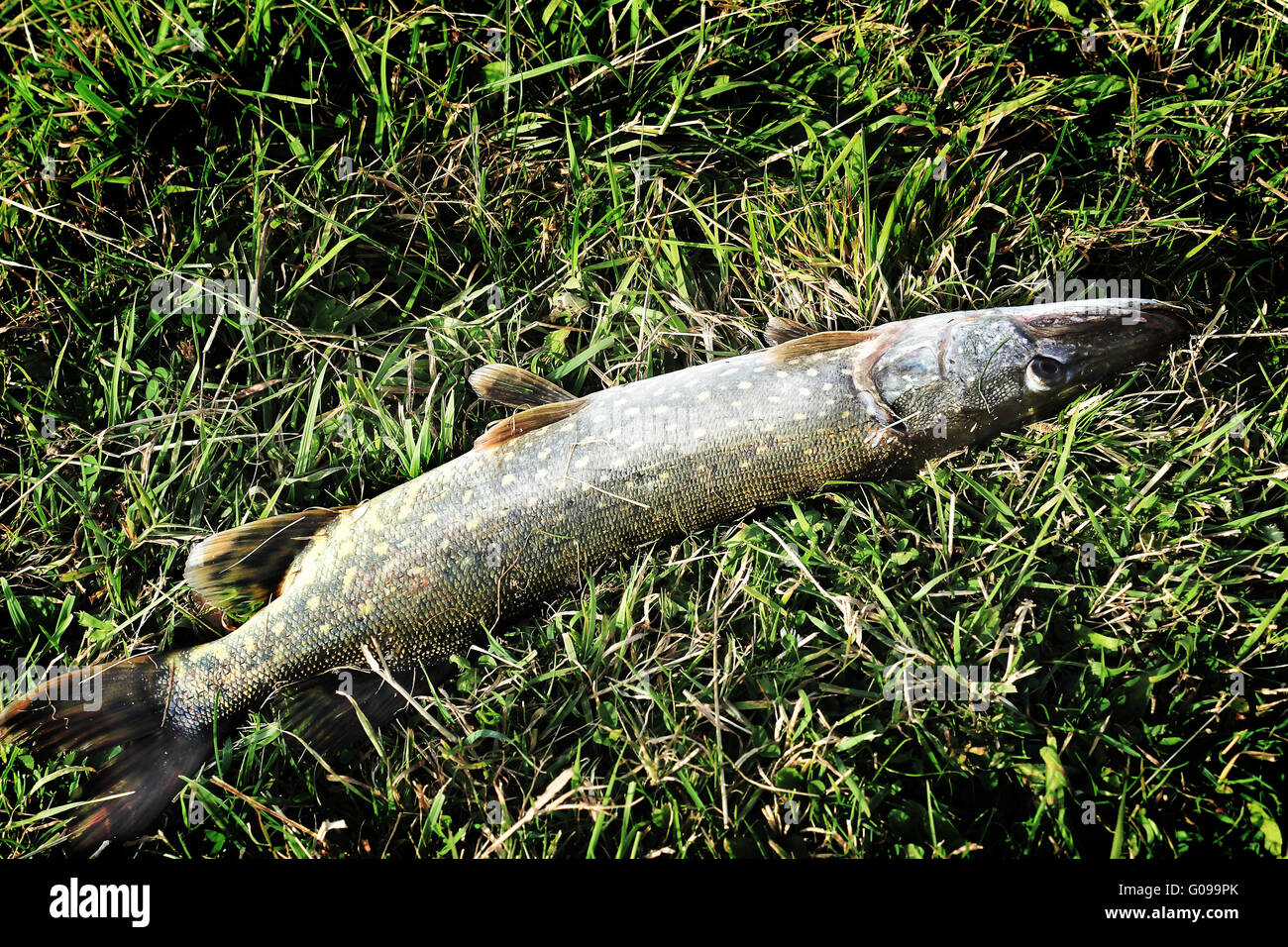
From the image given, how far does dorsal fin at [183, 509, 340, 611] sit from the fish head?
2.11 m

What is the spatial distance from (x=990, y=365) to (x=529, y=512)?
1711 millimetres

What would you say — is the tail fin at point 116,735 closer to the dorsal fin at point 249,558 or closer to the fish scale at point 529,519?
the fish scale at point 529,519

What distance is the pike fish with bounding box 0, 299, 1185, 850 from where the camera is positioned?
8.72 feet

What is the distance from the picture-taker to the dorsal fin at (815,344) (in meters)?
2.82

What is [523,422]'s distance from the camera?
279cm

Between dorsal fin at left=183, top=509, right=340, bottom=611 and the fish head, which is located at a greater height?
the fish head

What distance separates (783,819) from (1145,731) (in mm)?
1349

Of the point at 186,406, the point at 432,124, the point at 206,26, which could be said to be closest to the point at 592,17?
the point at 432,124

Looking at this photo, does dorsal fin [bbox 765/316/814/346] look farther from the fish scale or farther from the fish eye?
the fish eye

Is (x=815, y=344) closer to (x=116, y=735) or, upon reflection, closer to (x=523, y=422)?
(x=523, y=422)

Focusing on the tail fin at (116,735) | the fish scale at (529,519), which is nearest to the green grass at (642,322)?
the tail fin at (116,735)

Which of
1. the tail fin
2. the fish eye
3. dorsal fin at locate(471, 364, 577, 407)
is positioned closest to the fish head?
the fish eye

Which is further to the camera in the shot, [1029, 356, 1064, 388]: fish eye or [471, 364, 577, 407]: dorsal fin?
[471, 364, 577, 407]: dorsal fin
